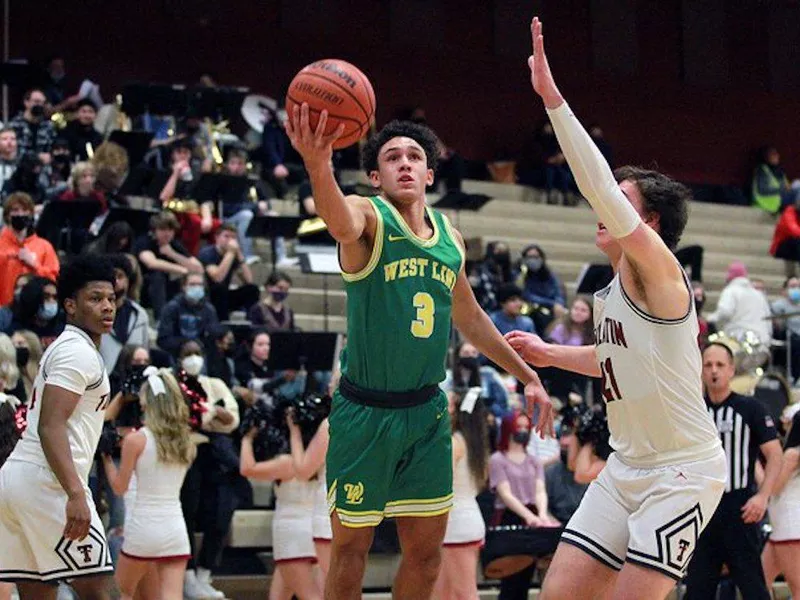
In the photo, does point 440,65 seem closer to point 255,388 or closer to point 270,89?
point 270,89

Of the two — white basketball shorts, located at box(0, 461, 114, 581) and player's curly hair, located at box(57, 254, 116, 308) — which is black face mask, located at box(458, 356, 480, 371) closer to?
player's curly hair, located at box(57, 254, 116, 308)

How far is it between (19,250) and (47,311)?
125cm

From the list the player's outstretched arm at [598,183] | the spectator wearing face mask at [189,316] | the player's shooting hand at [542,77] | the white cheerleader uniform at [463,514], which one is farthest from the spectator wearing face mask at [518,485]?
the player's shooting hand at [542,77]

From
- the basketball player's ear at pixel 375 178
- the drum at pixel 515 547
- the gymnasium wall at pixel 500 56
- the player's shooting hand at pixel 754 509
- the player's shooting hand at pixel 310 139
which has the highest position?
the gymnasium wall at pixel 500 56

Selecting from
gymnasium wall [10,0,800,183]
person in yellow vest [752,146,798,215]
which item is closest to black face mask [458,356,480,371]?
gymnasium wall [10,0,800,183]

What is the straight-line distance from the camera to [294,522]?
37.6 feet

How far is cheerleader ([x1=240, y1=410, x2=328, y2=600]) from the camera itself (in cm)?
1120

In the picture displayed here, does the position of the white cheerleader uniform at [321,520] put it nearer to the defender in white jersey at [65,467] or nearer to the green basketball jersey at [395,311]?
the defender in white jersey at [65,467]

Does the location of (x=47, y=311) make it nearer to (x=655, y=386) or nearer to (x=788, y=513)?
(x=788, y=513)

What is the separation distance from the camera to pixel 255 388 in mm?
14070

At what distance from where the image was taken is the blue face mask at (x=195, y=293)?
14648 mm

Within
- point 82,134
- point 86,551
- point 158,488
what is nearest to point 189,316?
point 158,488

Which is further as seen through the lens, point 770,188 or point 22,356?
point 770,188

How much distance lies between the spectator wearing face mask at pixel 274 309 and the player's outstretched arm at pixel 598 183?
31.4 feet
